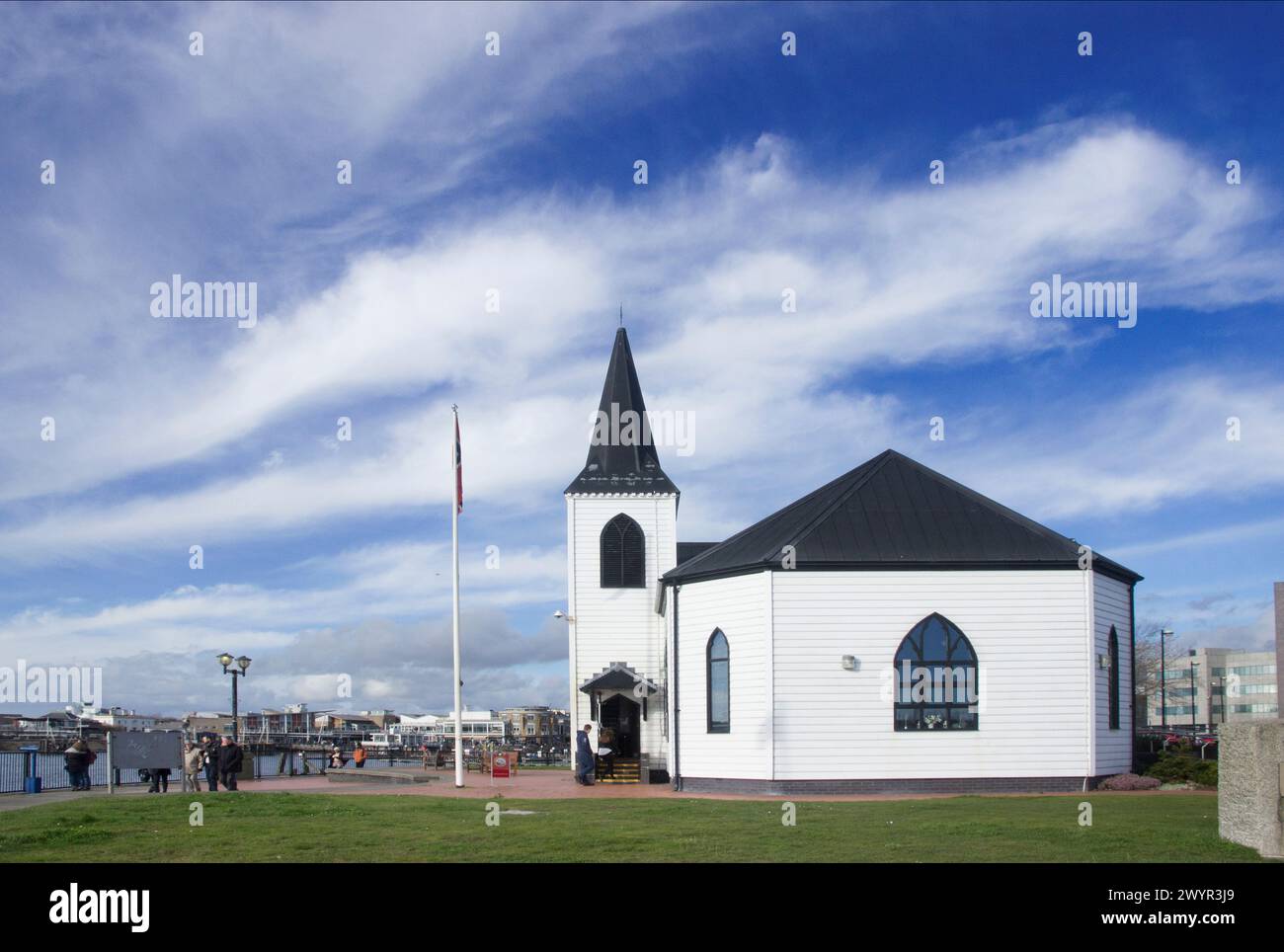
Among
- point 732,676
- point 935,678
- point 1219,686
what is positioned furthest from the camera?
point 1219,686

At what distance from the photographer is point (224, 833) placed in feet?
56.3

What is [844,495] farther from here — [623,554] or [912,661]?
[623,554]

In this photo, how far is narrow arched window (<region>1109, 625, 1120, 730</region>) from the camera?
2956 centimetres

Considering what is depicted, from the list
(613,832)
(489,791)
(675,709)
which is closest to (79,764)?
(489,791)

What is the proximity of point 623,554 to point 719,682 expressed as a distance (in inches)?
419

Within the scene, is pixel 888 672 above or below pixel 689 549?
below

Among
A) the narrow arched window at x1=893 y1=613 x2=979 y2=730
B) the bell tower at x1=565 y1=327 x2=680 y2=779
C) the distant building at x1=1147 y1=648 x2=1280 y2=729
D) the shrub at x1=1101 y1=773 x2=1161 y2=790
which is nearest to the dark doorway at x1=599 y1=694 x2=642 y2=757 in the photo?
the bell tower at x1=565 y1=327 x2=680 y2=779

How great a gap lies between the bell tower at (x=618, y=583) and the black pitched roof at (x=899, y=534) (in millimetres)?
7280

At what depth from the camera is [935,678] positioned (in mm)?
28125
